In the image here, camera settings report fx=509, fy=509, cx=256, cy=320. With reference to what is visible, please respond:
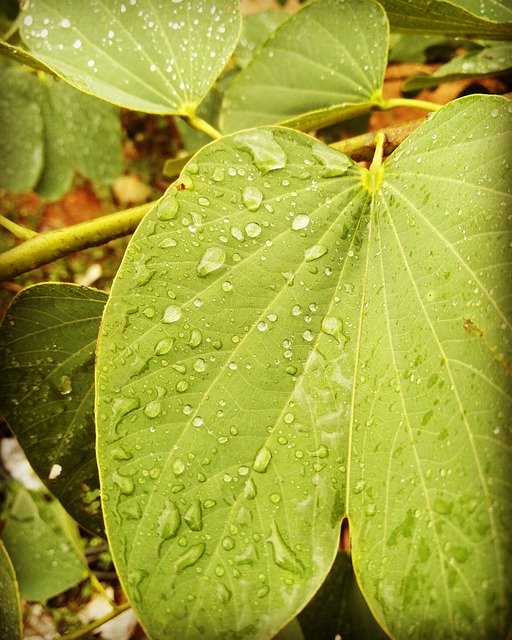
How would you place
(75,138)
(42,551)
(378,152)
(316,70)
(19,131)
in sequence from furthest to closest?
(75,138), (19,131), (42,551), (316,70), (378,152)

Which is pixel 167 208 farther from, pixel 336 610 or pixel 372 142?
pixel 336 610

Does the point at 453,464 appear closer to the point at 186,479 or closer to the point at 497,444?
the point at 497,444

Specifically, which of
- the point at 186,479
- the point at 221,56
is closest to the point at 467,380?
the point at 186,479

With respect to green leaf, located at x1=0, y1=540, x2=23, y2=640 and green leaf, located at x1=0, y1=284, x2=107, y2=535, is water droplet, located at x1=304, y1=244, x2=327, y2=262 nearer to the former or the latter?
green leaf, located at x1=0, y1=284, x2=107, y2=535

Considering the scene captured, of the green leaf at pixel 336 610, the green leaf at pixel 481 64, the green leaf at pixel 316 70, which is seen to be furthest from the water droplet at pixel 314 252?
the green leaf at pixel 336 610

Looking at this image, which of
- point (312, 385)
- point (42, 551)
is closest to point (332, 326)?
point (312, 385)

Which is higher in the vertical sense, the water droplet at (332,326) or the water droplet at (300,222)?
the water droplet at (300,222)

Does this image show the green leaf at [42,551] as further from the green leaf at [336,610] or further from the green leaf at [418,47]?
the green leaf at [418,47]
